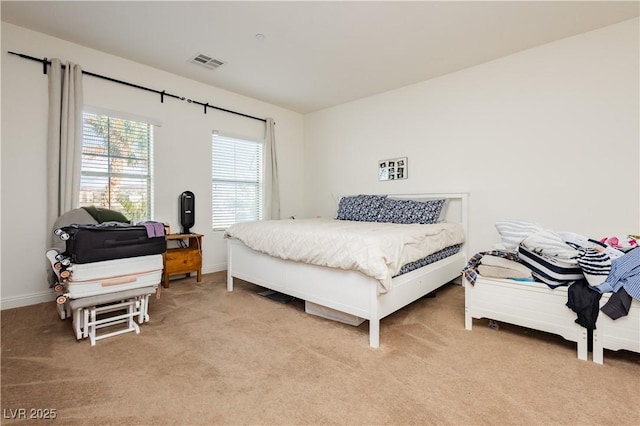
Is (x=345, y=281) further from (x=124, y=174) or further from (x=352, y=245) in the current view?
(x=124, y=174)

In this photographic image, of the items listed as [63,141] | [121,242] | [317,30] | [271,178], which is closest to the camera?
[121,242]

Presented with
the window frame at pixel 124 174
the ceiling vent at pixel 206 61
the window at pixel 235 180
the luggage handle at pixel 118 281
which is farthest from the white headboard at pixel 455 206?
the window frame at pixel 124 174

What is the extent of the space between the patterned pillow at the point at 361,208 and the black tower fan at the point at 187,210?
77.4 inches

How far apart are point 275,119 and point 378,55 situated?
224 centimetres

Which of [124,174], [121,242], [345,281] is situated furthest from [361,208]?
[124,174]

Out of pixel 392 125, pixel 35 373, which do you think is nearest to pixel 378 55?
pixel 392 125

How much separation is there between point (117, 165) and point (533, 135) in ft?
15.1

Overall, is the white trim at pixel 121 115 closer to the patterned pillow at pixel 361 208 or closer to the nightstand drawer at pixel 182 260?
the nightstand drawer at pixel 182 260

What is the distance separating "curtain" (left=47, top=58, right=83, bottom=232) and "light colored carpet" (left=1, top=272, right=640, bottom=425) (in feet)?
3.69

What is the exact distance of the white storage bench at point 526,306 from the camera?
1.88 m

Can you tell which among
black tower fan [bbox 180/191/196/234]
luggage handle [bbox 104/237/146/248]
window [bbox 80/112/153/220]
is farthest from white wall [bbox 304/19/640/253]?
luggage handle [bbox 104/237/146/248]

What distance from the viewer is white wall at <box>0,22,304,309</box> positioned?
275cm

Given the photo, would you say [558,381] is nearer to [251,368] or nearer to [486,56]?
[251,368]

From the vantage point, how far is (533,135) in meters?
3.09
